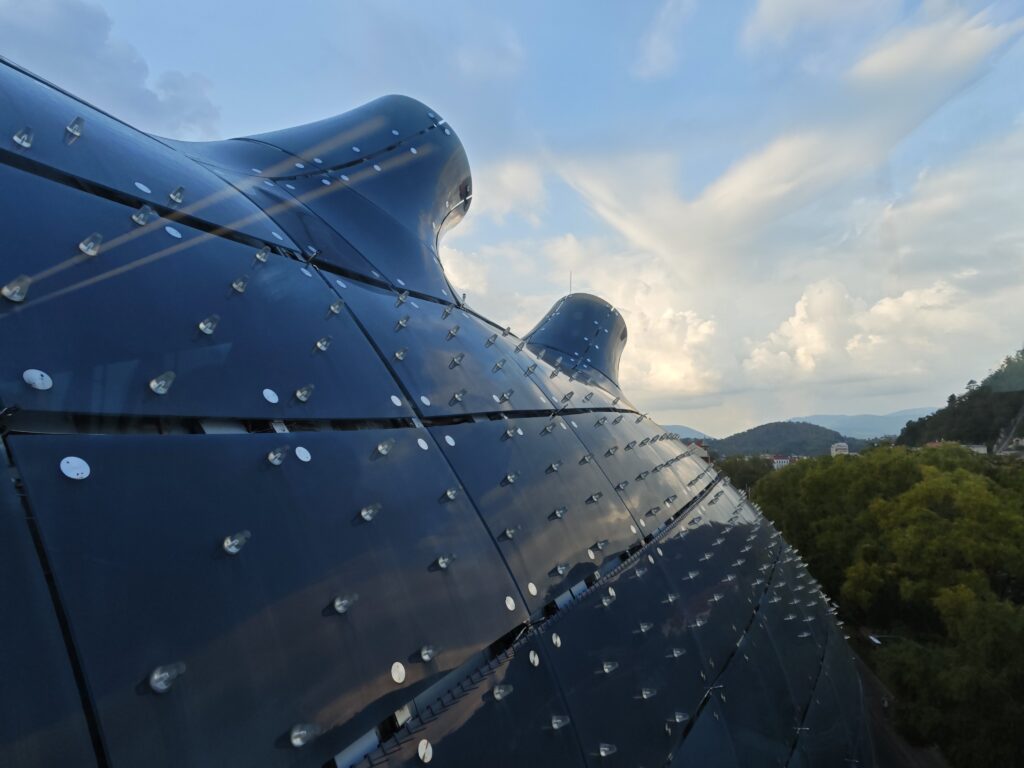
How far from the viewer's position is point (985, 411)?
96.5 metres

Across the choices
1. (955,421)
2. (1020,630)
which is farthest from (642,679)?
(955,421)

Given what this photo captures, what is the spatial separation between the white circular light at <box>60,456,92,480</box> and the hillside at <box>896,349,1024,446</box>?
115546 mm

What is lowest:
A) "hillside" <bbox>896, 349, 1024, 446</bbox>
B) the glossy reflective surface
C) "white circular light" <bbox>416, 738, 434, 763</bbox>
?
"hillside" <bbox>896, 349, 1024, 446</bbox>

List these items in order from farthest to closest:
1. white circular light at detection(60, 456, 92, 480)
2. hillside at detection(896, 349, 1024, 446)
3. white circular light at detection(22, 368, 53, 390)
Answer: hillside at detection(896, 349, 1024, 446), white circular light at detection(22, 368, 53, 390), white circular light at detection(60, 456, 92, 480)

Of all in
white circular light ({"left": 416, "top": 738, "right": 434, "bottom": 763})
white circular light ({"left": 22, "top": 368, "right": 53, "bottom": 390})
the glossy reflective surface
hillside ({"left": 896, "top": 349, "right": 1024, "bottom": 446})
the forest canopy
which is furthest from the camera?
hillside ({"left": 896, "top": 349, "right": 1024, "bottom": 446})

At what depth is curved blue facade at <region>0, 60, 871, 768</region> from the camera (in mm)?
2943

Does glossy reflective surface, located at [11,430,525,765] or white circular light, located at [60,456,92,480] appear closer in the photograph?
glossy reflective surface, located at [11,430,525,765]

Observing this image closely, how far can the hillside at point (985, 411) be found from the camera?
308ft

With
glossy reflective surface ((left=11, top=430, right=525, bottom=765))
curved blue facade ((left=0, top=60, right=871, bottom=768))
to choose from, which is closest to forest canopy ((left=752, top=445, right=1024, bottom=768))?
curved blue facade ((left=0, top=60, right=871, bottom=768))

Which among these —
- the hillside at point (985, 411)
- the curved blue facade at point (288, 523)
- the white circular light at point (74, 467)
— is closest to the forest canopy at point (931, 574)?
the curved blue facade at point (288, 523)

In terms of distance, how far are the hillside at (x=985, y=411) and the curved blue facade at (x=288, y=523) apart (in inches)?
4307

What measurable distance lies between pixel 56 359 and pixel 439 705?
3.10m

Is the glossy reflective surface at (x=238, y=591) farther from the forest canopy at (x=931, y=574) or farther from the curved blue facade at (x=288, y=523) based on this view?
the forest canopy at (x=931, y=574)

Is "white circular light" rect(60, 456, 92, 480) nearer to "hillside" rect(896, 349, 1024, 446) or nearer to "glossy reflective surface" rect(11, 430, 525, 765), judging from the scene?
"glossy reflective surface" rect(11, 430, 525, 765)
